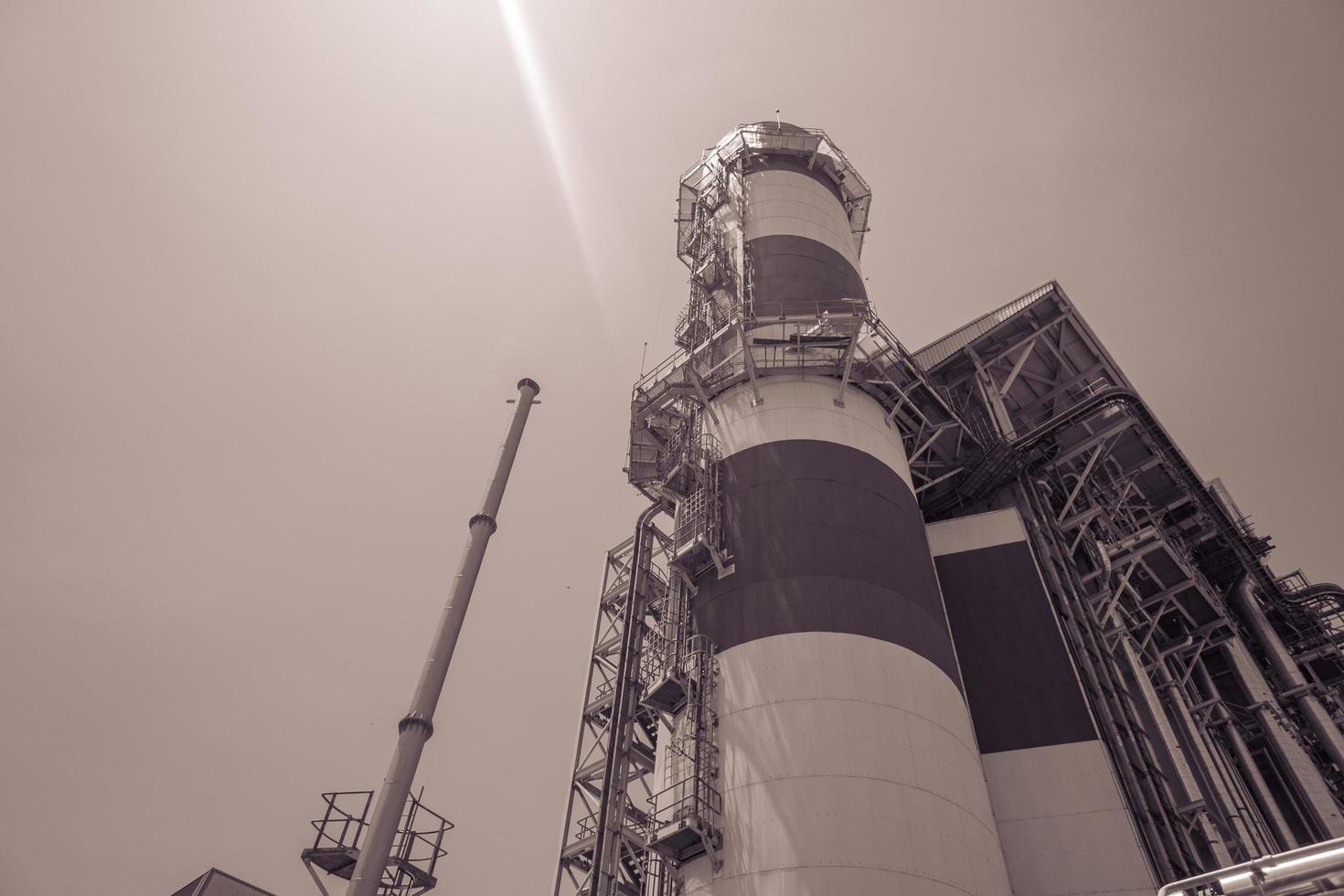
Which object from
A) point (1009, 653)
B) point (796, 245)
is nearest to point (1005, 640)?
point (1009, 653)

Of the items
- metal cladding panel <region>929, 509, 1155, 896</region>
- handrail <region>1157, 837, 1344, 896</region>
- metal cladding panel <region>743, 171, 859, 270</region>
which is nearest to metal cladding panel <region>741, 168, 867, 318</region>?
metal cladding panel <region>743, 171, 859, 270</region>

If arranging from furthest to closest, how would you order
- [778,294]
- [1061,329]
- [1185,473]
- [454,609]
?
[1185,473] → [1061,329] → [778,294] → [454,609]

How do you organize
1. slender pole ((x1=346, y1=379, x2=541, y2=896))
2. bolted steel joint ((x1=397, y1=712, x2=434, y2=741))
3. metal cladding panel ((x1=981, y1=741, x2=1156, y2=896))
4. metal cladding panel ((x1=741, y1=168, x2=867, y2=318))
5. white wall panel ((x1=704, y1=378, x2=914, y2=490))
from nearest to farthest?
slender pole ((x1=346, y1=379, x2=541, y2=896)) < bolted steel joint ((x1=397, y1=712, x2=434, y2=741)) < metal cladding panel ((x1=981, y1=741, x2=1156, y2=896)) < white wall panel ((x1=704, y1=378, x2=914, y2=490)) < metal cladding panel ((x1=741, y1=168, x2=867, y2=318))

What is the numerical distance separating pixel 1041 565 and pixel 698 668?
14.5 m

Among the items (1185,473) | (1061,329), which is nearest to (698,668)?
(1061,329)

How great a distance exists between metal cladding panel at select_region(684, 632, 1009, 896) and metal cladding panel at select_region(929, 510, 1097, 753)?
151 inches

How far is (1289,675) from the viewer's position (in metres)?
40.1

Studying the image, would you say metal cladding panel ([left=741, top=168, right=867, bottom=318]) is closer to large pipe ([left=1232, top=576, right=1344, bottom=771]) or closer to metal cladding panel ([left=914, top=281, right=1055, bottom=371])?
metal cladding panel ([left=914, top=281, right=1055, bottom=371])

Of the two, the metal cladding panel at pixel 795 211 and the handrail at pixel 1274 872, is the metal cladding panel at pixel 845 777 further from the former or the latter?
the metal cladding panel at pixel 795 211

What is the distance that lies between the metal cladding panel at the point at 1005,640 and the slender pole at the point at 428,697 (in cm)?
1819

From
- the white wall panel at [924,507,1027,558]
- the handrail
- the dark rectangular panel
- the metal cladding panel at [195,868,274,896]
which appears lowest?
the handrail

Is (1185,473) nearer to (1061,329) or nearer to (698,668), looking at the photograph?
(1061,329)

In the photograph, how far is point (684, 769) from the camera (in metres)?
21.7

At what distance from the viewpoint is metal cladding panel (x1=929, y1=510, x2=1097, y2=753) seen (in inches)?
1025
